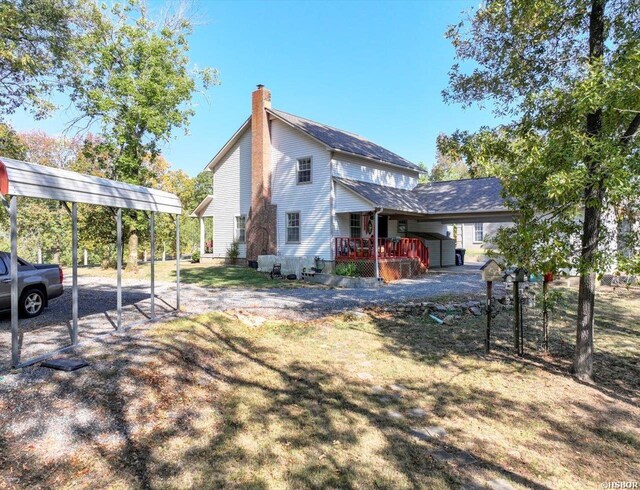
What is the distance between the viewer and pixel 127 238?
21844 millimetres

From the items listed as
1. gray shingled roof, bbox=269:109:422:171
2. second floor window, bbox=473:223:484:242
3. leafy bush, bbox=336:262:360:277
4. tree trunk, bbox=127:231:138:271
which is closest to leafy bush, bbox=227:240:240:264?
tree trunk, bbox=127:231:138:271

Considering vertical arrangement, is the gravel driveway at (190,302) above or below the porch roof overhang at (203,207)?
below

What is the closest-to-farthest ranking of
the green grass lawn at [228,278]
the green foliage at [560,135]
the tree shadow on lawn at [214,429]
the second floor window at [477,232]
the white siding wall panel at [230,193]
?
the tree shadow on lawn at [214,429], the green foliage at [560,135], the green grass lawn at [228,278], the white siding wall panel at [230,193], the second floor window at [477,232]

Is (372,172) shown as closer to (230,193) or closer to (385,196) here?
(385,196)

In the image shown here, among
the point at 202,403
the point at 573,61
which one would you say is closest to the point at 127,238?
the point at 202,403

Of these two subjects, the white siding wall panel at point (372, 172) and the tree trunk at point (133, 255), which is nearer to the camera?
the white siding wall panel at point (372, 172)

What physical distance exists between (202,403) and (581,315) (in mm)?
5385

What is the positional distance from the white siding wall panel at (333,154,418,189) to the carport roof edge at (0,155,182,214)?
11232mm

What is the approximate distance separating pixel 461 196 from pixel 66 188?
18.8m

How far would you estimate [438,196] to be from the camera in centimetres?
2130

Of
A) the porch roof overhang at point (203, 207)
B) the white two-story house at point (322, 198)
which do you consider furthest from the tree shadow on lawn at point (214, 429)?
the porch roof overhang at point (203, 207)

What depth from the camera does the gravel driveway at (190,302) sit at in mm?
6879

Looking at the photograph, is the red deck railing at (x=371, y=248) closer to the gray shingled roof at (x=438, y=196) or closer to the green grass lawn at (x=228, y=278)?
the gray shingled roof at (x=438, y=196)

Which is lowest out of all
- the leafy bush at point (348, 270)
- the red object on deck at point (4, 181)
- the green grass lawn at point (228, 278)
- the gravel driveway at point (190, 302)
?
the gravel driveway at point (190, 302)
